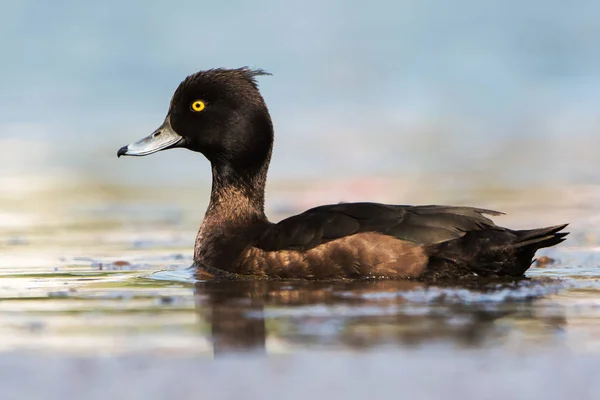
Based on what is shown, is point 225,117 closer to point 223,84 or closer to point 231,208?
point 223,84

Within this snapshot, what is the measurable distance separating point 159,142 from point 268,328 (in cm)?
393

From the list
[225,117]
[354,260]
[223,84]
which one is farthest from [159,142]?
[354,260]

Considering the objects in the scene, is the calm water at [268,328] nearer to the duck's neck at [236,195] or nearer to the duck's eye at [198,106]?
the duck's neck at [236,195]

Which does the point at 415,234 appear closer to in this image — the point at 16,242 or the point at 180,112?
the point at 180,112

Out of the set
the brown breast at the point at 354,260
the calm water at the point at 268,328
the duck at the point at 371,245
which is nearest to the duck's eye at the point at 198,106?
the duck at the point at 371,245

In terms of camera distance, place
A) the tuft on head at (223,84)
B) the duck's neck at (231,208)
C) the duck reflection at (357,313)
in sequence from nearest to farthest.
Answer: the duck reflection at (357,313), the duck's neck at (231,208), the tuft on head at (223,84)

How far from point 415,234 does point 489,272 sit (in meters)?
0.53

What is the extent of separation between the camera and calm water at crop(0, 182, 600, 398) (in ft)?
16.1

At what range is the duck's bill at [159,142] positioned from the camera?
9.64 m

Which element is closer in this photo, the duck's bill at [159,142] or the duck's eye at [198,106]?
the duck's eye at [198,106]

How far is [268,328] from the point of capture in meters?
6.01

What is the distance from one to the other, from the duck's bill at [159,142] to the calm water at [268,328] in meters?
0.83

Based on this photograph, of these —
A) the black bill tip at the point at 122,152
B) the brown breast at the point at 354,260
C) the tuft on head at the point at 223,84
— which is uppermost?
the tuft on head at the point at 223,84

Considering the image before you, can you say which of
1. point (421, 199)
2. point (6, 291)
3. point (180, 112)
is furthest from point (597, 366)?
point (421, 199)
